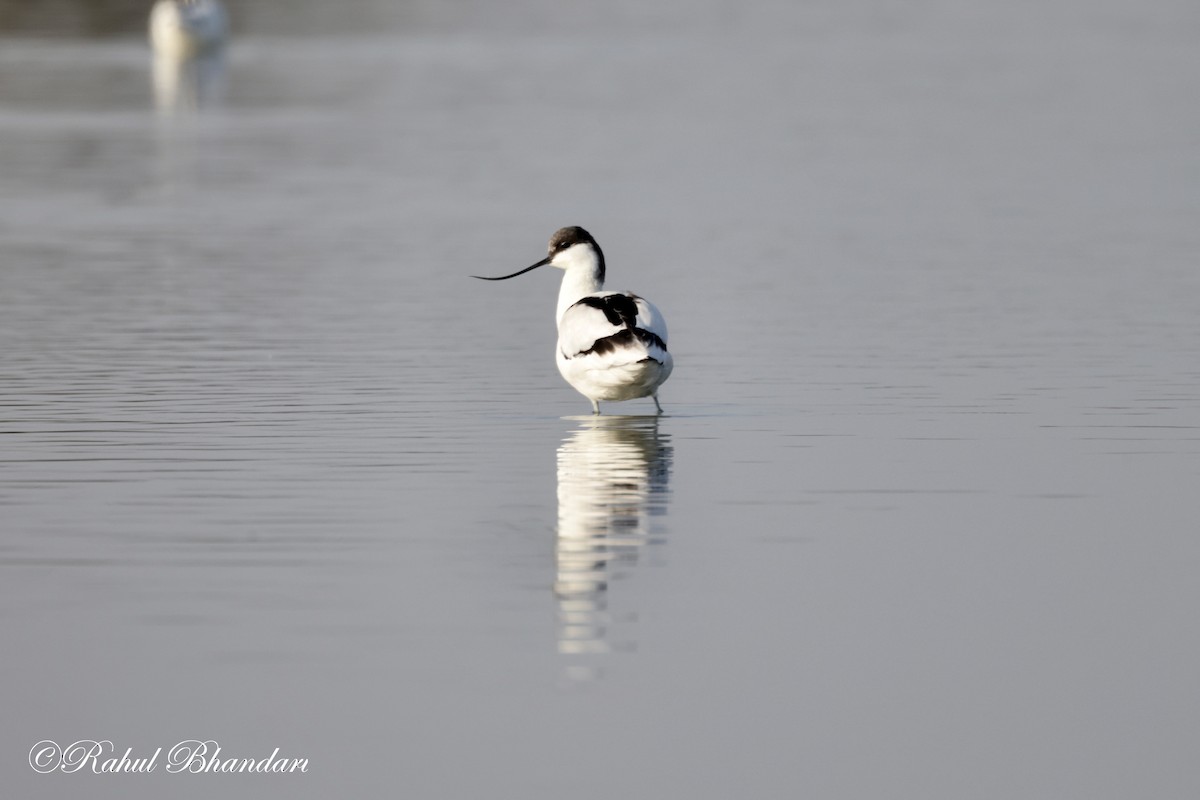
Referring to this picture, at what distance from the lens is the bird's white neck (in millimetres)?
14086

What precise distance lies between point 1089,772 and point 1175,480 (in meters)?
4.33

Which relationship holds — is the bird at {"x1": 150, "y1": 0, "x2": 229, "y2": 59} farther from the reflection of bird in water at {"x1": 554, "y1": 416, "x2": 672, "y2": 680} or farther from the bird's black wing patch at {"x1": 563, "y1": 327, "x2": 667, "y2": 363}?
the bird's black wing patch at {"x1": 563, "y1": 327, "x2": 667, "y2": 363}

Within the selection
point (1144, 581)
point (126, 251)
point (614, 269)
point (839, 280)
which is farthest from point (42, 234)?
point (1144, 581)

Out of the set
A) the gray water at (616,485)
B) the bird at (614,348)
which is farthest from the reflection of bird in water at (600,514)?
the bird at (614,348)

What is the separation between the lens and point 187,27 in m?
53.8

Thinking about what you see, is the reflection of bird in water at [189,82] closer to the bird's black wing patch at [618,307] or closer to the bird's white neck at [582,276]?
→ the bird's white neck at [582,276]

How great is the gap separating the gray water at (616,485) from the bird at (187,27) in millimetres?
24537

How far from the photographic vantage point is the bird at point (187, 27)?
5381cm

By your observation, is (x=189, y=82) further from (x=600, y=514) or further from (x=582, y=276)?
(x=600, y=514)

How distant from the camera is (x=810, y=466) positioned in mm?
11406

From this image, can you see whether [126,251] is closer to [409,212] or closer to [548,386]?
[409,212]

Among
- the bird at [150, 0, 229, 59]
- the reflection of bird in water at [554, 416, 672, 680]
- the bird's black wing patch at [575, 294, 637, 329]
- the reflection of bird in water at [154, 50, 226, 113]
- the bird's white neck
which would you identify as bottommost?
the reflection of bird in water at [554, 416, 672, 680]

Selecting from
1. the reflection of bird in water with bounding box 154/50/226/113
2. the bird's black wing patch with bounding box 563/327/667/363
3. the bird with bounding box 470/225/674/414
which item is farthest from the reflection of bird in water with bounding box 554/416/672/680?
the reflection of bird in water with bounding box 154/50/226/113

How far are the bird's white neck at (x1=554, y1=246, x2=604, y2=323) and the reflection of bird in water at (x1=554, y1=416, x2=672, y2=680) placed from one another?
1.01 meters
